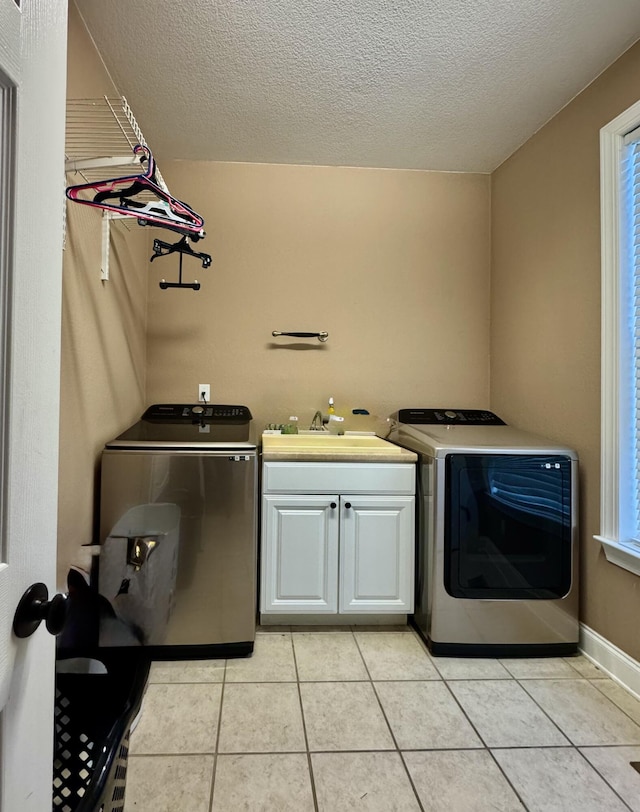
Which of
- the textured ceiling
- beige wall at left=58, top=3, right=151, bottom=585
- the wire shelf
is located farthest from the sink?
the textured ceiling

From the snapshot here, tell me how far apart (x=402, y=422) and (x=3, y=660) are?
2387 millimetres

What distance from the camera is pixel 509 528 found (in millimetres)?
2008

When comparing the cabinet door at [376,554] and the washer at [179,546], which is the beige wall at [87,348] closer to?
the washer at [179,546]

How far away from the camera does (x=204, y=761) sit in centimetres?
140

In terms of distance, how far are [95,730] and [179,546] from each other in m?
0.79

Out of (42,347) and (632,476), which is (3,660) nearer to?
(42,347)

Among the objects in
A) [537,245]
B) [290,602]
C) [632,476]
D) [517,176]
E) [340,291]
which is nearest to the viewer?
[632,476]

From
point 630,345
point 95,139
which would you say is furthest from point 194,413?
point 630,345

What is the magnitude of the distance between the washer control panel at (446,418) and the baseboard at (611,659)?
1118 millimetres

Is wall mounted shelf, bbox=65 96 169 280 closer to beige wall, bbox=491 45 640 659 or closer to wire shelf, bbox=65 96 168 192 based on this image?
wire shelf, bbox=65 96 168 192

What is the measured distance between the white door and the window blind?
6.38 ft

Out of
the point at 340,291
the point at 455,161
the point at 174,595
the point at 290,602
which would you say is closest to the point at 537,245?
the point at 455,161

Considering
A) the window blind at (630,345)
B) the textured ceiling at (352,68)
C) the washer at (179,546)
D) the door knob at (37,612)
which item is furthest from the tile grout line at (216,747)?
the textured ceiling at (352,68)

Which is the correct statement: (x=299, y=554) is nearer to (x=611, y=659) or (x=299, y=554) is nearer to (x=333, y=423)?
(x=333, y=423)
